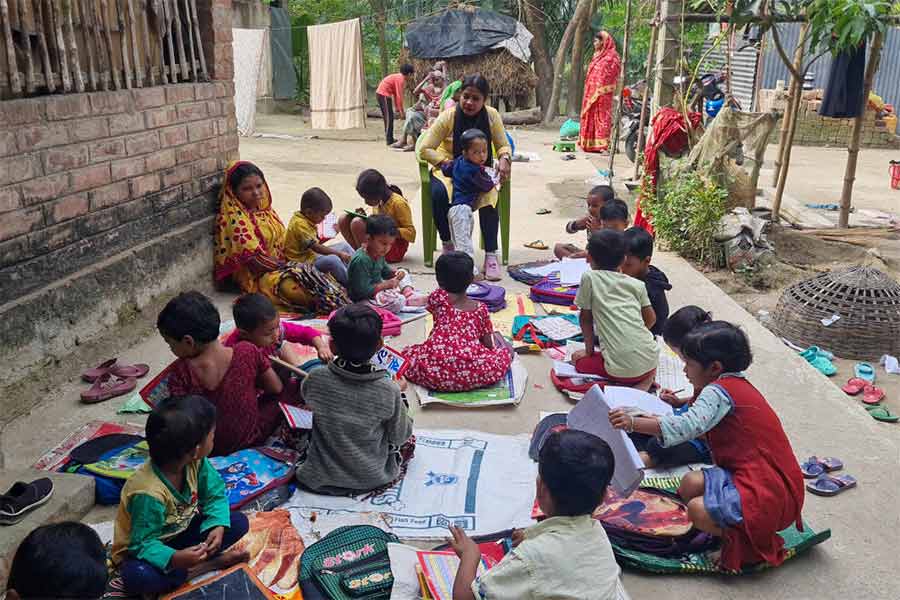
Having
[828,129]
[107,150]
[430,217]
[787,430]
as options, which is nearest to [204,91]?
[107,150]

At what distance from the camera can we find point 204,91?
4.97m

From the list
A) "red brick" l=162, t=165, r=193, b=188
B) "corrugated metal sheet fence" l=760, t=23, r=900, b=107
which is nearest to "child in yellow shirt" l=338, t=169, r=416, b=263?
"red brick" l=162, t=165, r=193, b=188

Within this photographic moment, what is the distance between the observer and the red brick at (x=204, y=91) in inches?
192

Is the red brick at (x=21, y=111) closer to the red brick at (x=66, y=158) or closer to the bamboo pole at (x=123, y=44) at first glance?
the red brick at (x=66, y=158)

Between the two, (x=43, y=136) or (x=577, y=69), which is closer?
(x=43, y=136)

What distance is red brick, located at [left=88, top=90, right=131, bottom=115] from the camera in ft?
12.7

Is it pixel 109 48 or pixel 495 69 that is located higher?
pixel 109 48

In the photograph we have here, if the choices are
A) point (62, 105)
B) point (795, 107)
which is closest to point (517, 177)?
point (795, 107)

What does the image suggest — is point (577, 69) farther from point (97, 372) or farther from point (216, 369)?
point (216, 369)

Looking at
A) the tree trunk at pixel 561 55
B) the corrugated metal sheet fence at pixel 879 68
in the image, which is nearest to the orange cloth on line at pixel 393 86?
the tree trunk at pixel 561 55

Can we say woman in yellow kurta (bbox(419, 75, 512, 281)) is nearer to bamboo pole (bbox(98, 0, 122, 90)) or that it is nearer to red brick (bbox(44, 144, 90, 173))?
bamboo pole (bbox(98, 0, 122, 90))

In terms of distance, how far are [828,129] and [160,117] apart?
13529mm

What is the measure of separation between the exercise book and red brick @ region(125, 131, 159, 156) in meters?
2.37

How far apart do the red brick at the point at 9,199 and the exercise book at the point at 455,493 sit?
1.84 m
